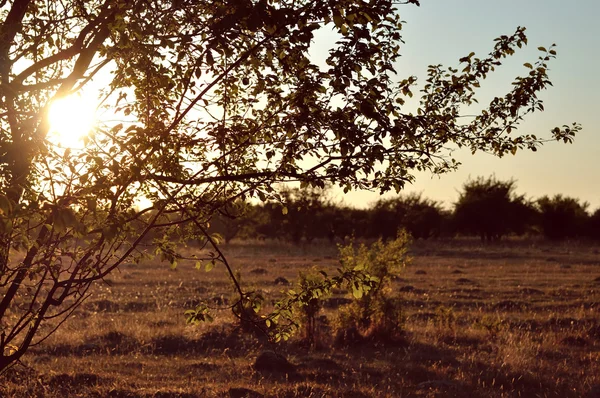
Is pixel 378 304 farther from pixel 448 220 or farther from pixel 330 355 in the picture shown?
pixel 448 220

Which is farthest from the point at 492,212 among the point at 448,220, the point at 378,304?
the point at 378,304

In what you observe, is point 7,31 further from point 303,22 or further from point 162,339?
point 162,339

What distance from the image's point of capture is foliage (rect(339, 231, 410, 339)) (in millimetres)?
12102

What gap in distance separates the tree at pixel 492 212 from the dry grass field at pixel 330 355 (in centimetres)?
3801

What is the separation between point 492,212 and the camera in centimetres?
5603

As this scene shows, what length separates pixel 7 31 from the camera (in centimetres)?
Result: 490

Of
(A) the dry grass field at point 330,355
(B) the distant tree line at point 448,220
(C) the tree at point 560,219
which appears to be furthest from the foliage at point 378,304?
(C) the tree at point 560,219

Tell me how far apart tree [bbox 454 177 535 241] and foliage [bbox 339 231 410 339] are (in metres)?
44.2

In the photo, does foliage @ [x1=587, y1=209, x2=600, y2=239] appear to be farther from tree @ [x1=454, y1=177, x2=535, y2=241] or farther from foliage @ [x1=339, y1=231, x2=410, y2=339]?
foliage @ [x1=339, y1=231, x2=410, y2=339]

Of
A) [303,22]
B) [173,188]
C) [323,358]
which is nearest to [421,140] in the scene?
[303,22]

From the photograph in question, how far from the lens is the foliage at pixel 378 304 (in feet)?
39.7

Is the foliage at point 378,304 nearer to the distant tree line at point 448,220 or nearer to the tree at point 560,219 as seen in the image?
the distant tree line at point 448,220

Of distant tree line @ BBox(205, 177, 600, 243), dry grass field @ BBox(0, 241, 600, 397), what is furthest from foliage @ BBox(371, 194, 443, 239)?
dry grass field @ BBox(0, 241, 600, 397)

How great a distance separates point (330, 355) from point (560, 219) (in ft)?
180
